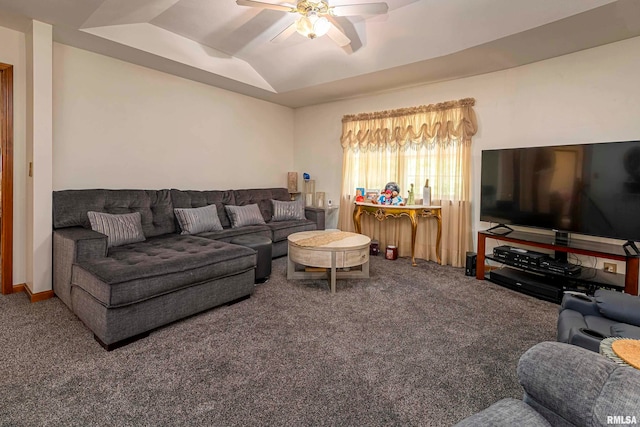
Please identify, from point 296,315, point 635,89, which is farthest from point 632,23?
point 296,315

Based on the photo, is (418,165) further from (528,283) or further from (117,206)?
(117,206)

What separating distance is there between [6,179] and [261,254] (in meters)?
2.41

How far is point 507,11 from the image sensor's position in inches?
106

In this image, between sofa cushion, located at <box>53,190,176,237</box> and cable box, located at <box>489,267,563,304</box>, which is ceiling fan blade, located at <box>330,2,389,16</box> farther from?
cable box, located at <box>489,267,563,304</box>

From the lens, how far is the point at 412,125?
14.6ft

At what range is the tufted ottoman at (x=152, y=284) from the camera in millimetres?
2020

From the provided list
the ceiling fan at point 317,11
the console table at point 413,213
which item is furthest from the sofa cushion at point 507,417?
the console table at point 413,213

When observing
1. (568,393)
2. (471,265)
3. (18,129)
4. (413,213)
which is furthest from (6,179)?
(471,265)

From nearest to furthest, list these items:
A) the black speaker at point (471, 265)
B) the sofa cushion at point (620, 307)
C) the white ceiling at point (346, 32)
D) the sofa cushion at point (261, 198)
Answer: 1. the sofa cushion at point (620, 307)
2. the white ceiling at point (346, 32)
3. the black speaker at point (471, 265)
4. the sofa cushion at point (261, 198)

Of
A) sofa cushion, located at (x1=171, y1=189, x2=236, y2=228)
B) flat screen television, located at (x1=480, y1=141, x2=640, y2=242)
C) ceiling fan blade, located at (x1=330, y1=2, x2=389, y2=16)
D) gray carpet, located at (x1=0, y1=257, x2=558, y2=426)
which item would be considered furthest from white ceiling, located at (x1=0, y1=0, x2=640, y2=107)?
gray carpet, located at (x1=0, y1=257, x2=558, y2=426)

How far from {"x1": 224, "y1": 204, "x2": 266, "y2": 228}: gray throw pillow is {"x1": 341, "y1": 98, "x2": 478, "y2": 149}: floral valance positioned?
6.04 ft

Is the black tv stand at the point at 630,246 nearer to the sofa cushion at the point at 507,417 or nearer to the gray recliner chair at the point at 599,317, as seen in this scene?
the gray recliner chair at the point at 599,317

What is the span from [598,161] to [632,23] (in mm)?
1131

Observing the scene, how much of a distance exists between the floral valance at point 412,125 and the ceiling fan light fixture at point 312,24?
6.79 feet
